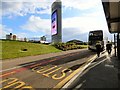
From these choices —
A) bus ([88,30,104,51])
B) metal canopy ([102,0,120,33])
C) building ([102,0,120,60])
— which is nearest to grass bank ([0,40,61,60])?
bus ([88,30,104,51])

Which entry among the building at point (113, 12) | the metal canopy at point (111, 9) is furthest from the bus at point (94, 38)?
the metal canopy at point (111, 9)

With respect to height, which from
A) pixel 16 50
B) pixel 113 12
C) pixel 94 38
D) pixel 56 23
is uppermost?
pixel 56 23

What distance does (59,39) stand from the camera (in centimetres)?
6391

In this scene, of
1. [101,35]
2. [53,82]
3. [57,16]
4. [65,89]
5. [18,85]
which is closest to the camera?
[65,89]

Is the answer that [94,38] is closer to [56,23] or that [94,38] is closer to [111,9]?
[56,23]

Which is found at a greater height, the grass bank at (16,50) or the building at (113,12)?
the building at (113,12)

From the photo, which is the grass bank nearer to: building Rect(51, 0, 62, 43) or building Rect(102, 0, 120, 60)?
building Rect(102, 0, 120, 60)

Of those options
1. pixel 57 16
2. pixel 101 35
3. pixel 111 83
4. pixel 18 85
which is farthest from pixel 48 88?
pixel 57 16

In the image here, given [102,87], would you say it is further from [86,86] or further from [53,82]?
[53,82]

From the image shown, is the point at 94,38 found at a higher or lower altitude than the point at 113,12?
lower

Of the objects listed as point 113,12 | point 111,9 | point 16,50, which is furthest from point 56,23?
point 111,9

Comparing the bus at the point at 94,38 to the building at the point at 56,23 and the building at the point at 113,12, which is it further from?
the building at the point at 56,23

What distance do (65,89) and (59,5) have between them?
55.4 m

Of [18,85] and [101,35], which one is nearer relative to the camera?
[18,85]
